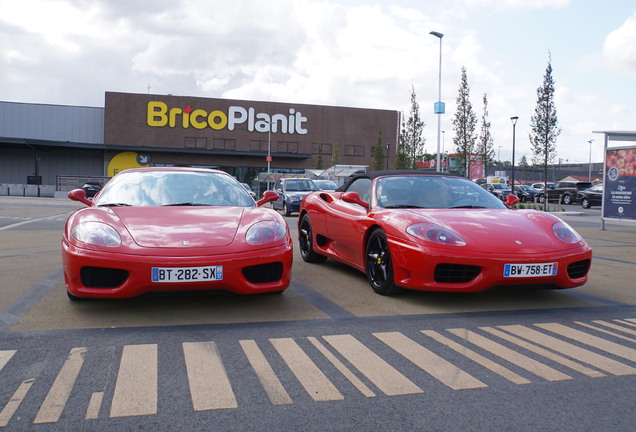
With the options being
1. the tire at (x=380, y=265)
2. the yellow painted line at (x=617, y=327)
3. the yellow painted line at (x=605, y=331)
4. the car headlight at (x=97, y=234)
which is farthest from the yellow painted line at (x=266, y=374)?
the yellow painted line at (x=617, y=327)

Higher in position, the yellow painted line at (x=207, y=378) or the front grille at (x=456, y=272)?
the front grille at (x=456, y=272)

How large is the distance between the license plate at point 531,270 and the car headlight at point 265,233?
1.91m

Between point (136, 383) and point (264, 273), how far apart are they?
1749 mm

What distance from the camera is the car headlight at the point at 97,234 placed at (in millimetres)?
4367

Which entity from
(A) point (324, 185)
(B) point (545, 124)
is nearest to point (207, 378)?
(A) point (324, 185)

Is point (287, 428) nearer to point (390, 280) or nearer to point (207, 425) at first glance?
point (207, 425)

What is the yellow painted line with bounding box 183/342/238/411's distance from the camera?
278cm

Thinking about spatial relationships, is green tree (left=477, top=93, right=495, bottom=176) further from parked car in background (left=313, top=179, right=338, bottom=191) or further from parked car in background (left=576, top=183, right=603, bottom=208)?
parked car in background (left=313, top=179, right=338, bottom=191)

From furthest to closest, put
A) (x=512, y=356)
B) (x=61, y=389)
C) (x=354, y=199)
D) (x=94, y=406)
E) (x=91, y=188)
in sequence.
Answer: (x=91, y=188) < (x=354, y=199) < (x=512, y=356) < (x=61, y=389) < (x=94, y=406)

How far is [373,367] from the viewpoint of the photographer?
10.9ft

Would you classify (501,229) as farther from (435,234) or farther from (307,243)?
(307,243)

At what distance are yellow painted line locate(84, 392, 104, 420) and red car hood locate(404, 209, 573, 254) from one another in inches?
124

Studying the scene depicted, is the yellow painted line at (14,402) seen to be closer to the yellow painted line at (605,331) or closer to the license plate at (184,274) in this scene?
the license plate at (184,274)

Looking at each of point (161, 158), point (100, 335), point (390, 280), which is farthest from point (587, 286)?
point (161, 158)
